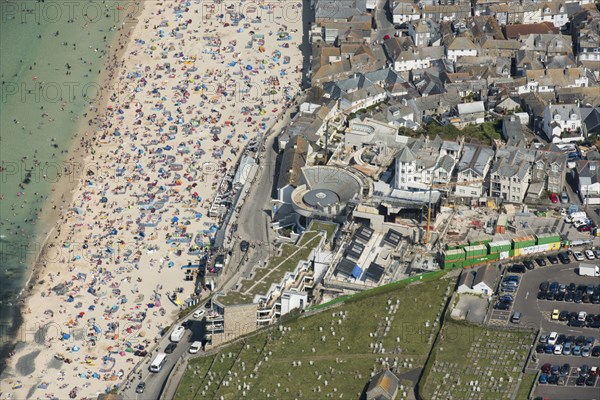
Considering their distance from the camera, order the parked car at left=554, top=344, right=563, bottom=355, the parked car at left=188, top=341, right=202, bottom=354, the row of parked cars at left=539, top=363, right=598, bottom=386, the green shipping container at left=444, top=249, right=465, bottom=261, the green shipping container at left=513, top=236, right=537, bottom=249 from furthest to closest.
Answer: the green shipping container at left=513, top=236, right=537, bottom=249 < the green shipping container at left=444, top=249, right=465, bottom=261 < the parked car at left=188, top=341, right=202, bottom=354 < the parked car at left=554, top=344, right=563, bottom=355 < the row of parked cars at left=539, top=363, right=598, bottom=386

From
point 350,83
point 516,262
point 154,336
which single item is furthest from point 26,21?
point 516,262

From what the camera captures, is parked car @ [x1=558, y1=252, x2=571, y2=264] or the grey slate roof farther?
the grey slate roof

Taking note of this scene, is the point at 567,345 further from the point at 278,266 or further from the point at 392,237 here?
the point at 278,266

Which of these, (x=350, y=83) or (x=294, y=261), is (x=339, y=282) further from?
(x=350, y=83)

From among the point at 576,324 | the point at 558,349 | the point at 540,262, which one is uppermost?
the point at 540,262

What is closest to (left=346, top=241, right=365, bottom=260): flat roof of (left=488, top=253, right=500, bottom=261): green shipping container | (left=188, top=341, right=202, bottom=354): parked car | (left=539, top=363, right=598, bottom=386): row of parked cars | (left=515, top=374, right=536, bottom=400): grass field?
(left=488, top=253, right=500, bottom=261): green shipping container

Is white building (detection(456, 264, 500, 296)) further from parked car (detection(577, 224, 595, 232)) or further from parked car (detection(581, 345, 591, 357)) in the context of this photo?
parked car (detection(581, 345, 591, 357))

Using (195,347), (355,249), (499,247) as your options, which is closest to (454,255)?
(499,247)
